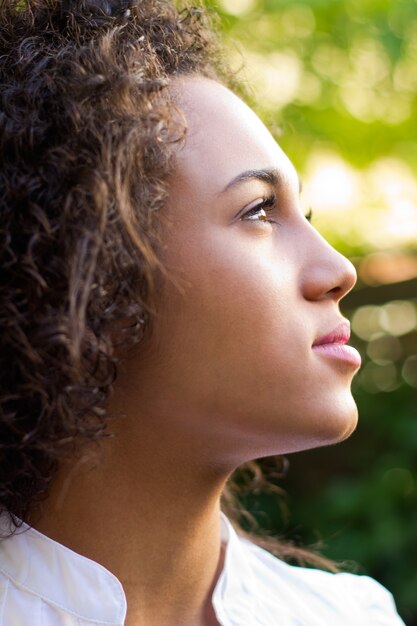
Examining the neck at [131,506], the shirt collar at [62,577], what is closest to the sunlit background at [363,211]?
the neck at [131,506]

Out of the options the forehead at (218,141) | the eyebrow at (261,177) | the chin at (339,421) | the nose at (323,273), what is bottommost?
the chin at (339,421)

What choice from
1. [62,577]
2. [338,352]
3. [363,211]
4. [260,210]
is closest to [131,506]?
[62,577]

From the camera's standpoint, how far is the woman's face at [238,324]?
1.39 m

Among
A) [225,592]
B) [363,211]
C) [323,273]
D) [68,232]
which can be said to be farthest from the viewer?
[363,211]

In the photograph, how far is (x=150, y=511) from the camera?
4.75 ft

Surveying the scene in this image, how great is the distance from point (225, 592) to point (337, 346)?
506 millimetres

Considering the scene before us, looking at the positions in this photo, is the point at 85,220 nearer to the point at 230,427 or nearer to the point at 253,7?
the point at 230,427

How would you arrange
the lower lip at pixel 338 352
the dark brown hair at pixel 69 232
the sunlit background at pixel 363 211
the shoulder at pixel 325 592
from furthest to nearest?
the sunlit background at pixel 363 211 → the shoulder at pixel 325 592 → the lower lip at pixel 338 352 → the dark brown hair at pixel 69 232

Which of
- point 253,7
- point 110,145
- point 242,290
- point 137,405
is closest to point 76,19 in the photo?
point 110,145

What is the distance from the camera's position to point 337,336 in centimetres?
147

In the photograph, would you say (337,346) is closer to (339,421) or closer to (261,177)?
(339,421)

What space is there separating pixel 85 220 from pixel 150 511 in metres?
0.49

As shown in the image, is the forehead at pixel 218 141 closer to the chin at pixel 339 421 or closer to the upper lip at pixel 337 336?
the upper lip at pixel 337 336

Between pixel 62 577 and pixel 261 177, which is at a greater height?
pixel 261 177
